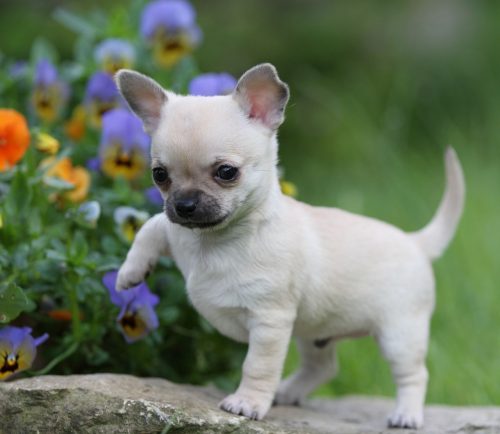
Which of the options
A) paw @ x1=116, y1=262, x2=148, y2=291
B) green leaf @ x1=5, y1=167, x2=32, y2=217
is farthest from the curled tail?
green leaf @ x1=5, y1=167, x2=32, y2=217

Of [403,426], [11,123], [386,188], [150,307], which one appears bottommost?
[403,426]

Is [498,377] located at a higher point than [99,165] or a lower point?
lower

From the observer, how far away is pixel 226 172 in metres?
2.73

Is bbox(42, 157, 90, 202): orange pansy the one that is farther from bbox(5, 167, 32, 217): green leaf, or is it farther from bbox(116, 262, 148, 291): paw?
bbox(116, 262, 148, 291): paw

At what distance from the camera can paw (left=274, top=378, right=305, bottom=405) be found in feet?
11.6

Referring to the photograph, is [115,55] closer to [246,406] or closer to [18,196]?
[18,196]

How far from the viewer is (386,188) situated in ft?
21.0

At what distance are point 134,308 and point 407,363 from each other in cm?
96

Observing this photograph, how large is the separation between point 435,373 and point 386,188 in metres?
2.27

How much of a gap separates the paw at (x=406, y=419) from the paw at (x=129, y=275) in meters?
0.98

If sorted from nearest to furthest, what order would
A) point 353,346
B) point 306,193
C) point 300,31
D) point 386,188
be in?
point 353,346 < point 386,188 < point 306,193 < point 300,31

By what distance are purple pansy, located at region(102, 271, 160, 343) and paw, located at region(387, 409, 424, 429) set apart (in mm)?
885

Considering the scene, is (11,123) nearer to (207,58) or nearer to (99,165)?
(99,165)

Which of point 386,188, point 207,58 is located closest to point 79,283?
point 386,188
